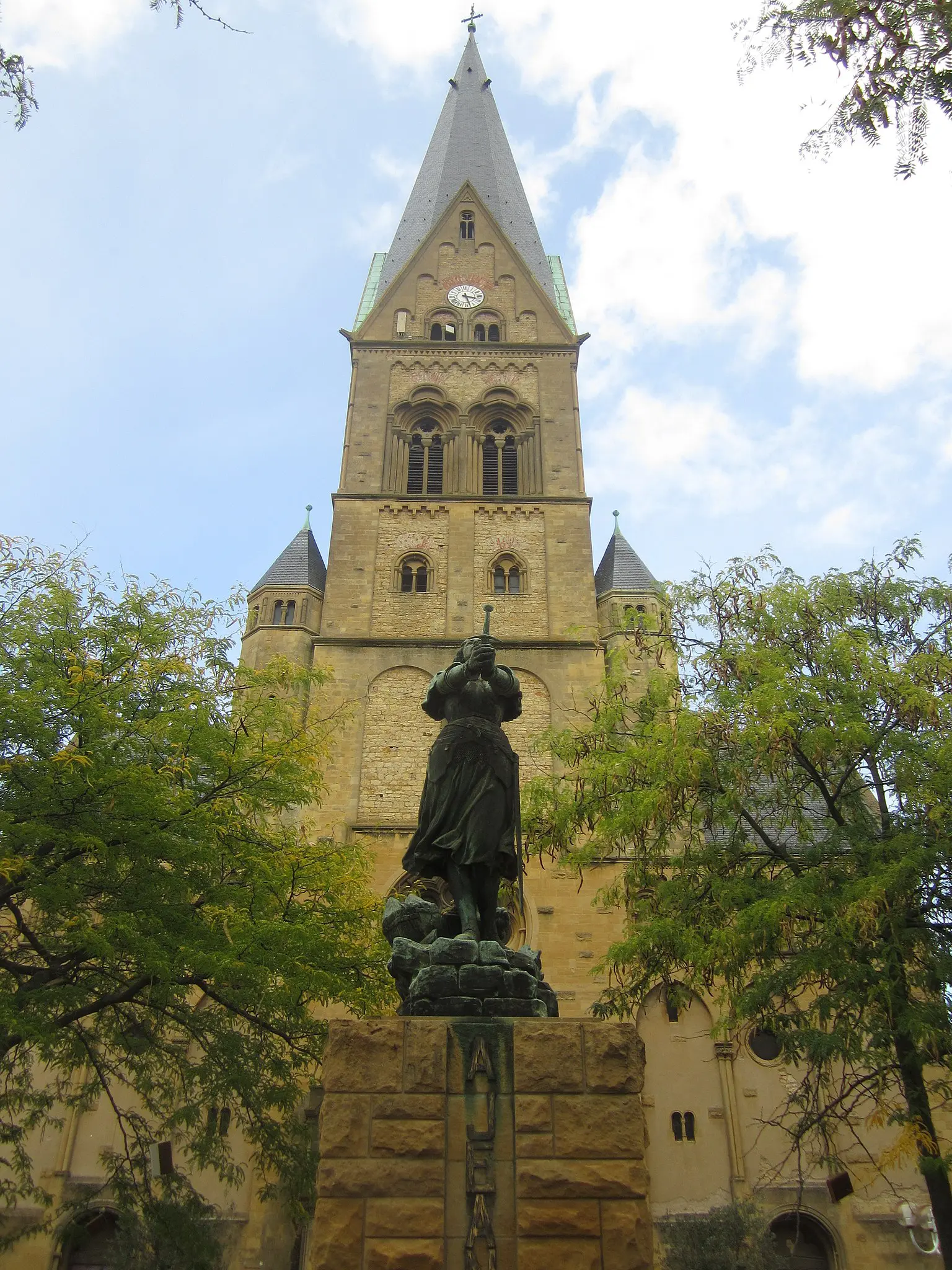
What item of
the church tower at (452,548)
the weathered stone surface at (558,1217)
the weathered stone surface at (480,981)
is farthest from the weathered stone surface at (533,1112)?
the church tower at (452,548)

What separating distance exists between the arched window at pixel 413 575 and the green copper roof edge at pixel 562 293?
996cm

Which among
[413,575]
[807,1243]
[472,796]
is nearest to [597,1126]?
[472,796]

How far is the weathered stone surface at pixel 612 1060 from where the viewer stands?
17.0 feet

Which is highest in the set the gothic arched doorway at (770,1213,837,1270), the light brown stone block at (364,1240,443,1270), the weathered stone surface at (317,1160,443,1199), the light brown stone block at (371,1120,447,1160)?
the gothic arched doorway at (770,1213,837,1270)

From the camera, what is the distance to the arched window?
26297mm

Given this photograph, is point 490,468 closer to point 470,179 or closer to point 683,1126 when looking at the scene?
point 470,179

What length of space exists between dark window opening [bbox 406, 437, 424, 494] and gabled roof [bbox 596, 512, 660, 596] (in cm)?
532

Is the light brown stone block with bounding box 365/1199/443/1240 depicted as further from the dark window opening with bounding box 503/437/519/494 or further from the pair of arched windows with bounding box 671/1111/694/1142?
the dark window opening with bounding box 503/437/519/494

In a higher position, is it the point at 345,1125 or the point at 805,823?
the point at 805,823

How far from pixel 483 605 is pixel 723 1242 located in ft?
43.1

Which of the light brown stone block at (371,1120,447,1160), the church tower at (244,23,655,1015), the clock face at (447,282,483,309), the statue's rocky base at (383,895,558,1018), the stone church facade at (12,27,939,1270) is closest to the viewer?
the light brown stone block at (371,1120,447,1160)

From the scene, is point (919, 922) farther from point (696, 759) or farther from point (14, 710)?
point (14, 710)

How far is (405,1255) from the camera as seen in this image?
15.5 feet

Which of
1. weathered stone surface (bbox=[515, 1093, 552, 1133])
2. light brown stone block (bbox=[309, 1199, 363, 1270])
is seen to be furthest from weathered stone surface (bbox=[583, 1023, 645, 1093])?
light brown stone block (bbox=[309, 1199, 363, 1270])
